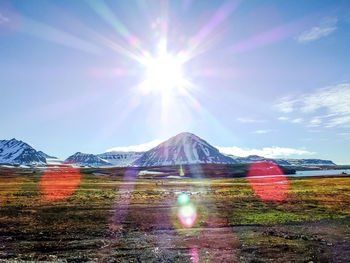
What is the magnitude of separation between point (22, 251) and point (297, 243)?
20.9 metres

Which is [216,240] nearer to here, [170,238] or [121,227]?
[170,238]

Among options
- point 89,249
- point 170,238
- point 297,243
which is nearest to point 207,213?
point 170,238

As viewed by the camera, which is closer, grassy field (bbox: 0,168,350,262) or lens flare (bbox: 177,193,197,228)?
grassy field (bbox: 0,168,350,262)

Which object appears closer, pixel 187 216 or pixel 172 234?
pixel 172 234

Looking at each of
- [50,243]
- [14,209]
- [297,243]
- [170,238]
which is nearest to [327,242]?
[297,243]

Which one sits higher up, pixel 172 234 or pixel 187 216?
pixel 187 216

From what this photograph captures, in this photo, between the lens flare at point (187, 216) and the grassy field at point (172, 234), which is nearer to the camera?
the grassy field at point (172, 234)

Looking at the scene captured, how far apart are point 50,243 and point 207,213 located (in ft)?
70.4

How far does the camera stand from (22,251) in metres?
22.4

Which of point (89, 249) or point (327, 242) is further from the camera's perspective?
point (327, 242)

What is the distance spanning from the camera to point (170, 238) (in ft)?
89.4

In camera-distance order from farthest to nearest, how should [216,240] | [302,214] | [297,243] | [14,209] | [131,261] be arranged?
[14,209] → [302,214] → [216,240] → [297,243] → [131,261]

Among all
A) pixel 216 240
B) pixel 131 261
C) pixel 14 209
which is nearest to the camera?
pixel 131 261

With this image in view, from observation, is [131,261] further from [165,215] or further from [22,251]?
[165,215]
